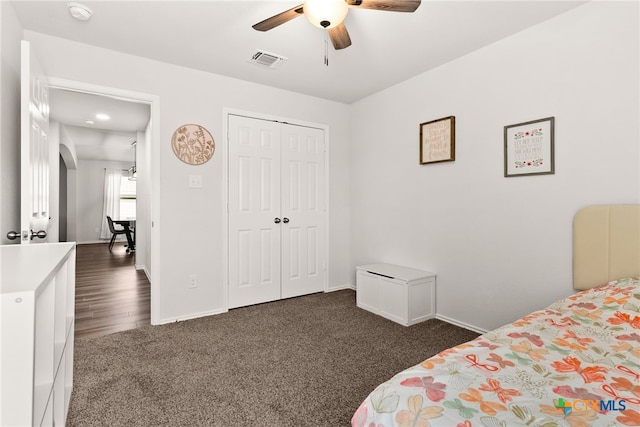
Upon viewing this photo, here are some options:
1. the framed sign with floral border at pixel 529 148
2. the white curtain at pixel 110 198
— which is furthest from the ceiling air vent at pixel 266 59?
the white curtain at pixel 110 198

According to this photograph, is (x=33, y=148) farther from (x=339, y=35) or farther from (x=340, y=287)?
(x=340, y=287)

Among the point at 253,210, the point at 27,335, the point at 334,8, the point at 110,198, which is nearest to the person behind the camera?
the point at 27,335

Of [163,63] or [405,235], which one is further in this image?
[405,235]

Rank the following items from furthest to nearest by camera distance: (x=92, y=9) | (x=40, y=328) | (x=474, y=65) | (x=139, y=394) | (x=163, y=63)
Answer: (x=163, y=63), (x=474, y=65), (x=92, y=9), (x=139, y=394), (x=40, y=328)

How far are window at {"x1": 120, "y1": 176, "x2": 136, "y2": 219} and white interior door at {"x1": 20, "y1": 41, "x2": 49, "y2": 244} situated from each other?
8.15 metres

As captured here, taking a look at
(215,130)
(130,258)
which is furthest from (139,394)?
(130,258)

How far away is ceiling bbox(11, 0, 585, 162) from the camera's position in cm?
217

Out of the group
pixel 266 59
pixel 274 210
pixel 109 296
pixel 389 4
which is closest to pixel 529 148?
pixel 389 4

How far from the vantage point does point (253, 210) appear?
3535 mm

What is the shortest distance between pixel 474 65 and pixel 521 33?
391 millimetres

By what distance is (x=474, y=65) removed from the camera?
2.77m

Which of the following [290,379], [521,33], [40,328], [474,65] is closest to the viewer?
[40,328]

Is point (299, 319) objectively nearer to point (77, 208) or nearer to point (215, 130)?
point (215, 130)
